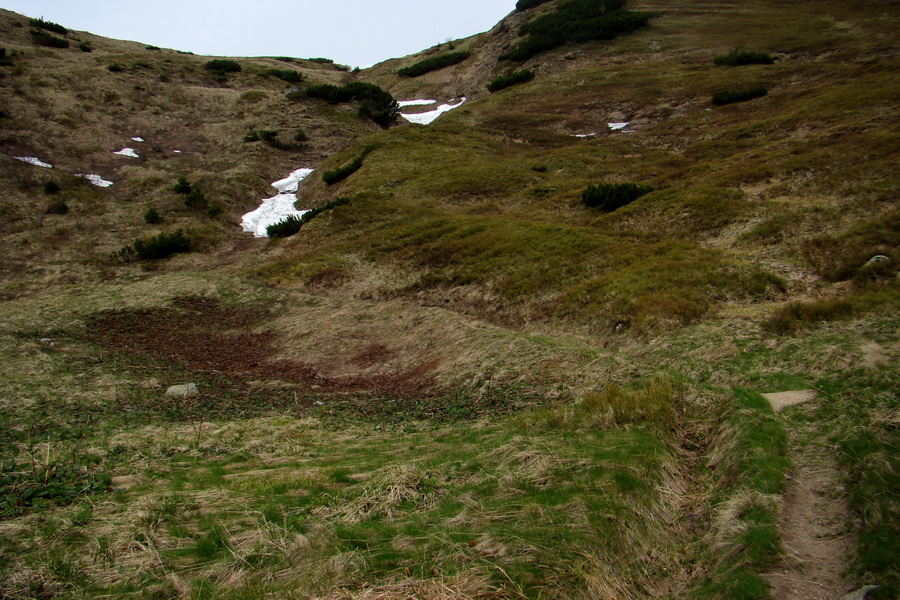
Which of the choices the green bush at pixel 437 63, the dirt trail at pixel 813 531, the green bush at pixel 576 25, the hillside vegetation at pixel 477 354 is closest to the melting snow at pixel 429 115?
the green bush at pixel 576 25

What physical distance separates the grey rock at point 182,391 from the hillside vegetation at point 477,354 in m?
0.54

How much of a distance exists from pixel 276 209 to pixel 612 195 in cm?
3039

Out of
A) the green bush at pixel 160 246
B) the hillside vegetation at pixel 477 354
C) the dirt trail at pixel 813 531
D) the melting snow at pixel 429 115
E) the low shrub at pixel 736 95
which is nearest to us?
the dirt trail at pixel 813 531

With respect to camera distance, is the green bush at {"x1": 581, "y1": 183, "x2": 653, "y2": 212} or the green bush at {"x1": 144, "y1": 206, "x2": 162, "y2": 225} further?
the green bush at {"x1": 144, "y1": 206, "x2": 162, "y2": 225}

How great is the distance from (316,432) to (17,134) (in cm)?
5158

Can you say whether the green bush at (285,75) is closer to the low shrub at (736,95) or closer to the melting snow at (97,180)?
the melting snow at (97,180)

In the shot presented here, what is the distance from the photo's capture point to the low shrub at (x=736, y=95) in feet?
131

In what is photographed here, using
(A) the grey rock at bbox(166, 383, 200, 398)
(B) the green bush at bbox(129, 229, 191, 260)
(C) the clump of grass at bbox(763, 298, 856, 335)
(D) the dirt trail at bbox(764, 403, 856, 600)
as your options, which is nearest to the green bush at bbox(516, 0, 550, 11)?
(B) the green bush at bbox(129, 229, 191, 260)

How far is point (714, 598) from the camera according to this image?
4.72 m

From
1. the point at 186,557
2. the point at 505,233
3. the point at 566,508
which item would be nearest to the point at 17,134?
the point at 505,233

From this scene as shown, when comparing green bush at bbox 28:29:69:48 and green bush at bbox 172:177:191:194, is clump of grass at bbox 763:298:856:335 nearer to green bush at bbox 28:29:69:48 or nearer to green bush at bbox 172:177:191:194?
green bush at bbox 172:177:191:194

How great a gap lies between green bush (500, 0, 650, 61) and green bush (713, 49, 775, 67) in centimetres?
2323

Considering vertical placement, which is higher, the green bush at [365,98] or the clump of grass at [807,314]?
the green bush at [365,98]

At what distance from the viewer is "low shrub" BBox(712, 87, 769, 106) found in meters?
40.0
